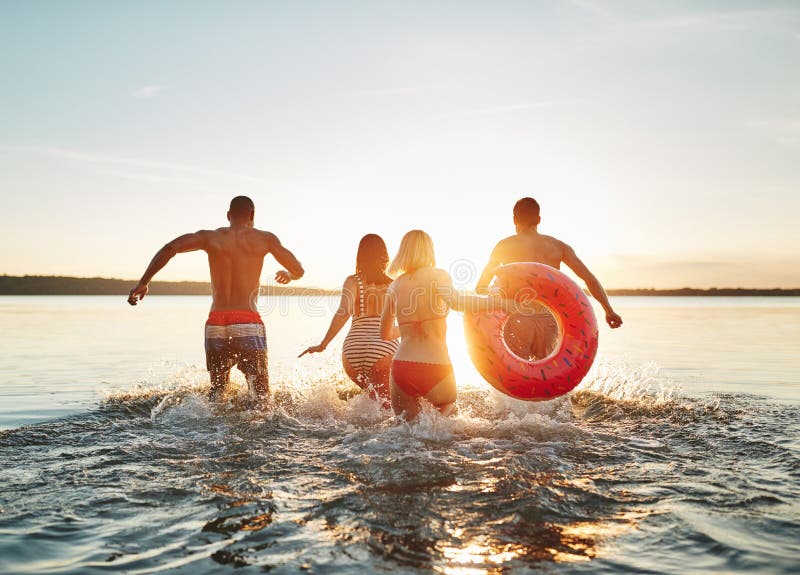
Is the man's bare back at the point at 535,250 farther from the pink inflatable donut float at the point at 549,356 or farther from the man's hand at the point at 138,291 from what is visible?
the man's hand at the point at 138,291

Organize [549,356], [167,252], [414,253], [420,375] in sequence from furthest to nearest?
[167,252] → [549,356] → [420,375] → [414,253]

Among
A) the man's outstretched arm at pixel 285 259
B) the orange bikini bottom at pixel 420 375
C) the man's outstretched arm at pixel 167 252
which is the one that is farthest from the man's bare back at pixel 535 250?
the man's outstretched arm at pixel 167 252

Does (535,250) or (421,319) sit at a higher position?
(535,250)

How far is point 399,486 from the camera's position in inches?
174

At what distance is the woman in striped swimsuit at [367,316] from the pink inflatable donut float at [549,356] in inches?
43.8

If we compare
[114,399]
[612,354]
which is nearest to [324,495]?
[114,399]

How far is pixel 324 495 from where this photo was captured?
169 inches

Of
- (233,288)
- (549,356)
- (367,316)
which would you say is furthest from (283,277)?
(549,356)

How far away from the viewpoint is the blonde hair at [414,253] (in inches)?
203

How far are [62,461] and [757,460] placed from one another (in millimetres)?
5844

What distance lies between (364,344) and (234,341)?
4.55ft

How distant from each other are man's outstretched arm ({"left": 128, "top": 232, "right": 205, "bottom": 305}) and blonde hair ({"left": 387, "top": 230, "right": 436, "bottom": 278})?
8.15 feet

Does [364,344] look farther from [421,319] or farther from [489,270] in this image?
[421,319]

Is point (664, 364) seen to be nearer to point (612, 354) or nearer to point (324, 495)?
point (612, 354)
